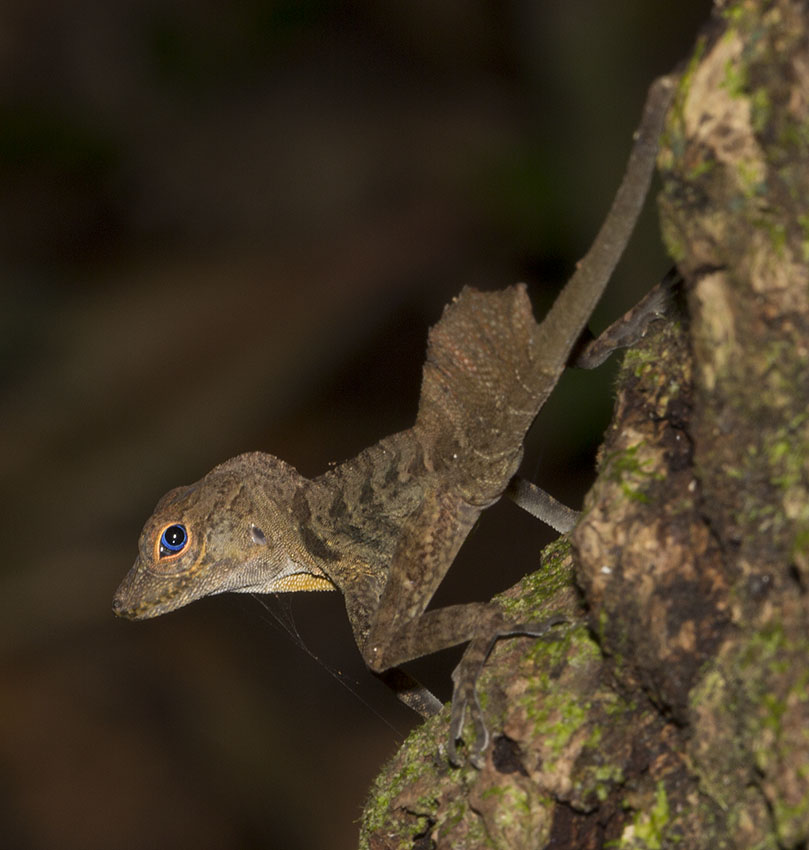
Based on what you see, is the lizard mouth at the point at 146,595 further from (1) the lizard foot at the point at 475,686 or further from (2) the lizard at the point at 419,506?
(1) the lizard foot at the point at 475,686

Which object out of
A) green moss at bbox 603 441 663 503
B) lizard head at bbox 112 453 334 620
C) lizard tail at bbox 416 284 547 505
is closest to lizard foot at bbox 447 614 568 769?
green moss at bbox 603 441 663 503

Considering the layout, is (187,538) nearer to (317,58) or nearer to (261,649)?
(261,649)

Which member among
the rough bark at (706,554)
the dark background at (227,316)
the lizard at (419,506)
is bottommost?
the rough bark at (706,554)

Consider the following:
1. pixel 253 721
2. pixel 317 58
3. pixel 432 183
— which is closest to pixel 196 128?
pixel 317 58

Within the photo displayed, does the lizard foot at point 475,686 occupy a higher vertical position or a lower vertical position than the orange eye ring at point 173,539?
lower

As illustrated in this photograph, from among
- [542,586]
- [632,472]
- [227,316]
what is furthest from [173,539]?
[227,316]

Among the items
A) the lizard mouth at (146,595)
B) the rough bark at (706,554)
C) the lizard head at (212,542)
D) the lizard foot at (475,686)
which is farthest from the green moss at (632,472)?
the lizard mouth at (146,595)

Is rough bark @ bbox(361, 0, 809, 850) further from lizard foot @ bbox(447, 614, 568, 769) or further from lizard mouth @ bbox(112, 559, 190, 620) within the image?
lizard mouth @ bbox(112, 559, 190, 620)

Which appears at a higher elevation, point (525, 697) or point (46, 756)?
point (46, 756)
